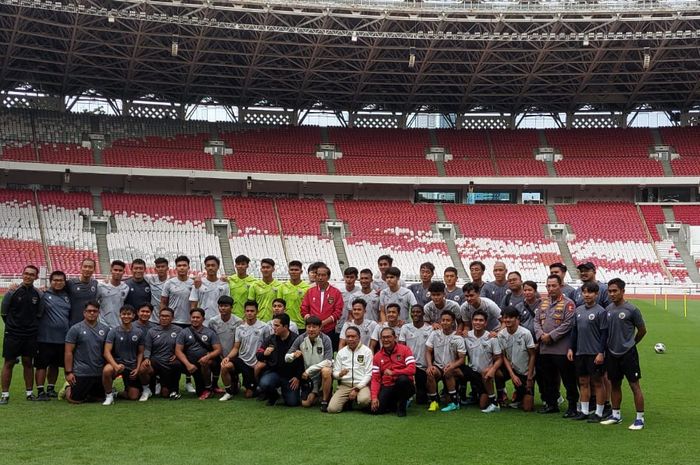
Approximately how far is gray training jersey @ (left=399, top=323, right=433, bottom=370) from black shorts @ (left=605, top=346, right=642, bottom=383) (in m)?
2.45

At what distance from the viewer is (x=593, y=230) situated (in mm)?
48000

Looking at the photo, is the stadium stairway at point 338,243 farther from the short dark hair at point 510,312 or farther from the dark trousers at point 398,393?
the dark trousers at point 398,393

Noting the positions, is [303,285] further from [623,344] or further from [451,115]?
[451,115]

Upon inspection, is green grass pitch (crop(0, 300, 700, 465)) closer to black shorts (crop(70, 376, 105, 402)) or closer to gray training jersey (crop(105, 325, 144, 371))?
black shorts (crop(70, 376, 105, 402))

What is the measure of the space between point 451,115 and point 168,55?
19.9 metres

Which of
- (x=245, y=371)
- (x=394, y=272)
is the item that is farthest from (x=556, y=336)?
(x=245, y=371)

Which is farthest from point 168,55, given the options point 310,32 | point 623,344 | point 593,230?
point 623,344

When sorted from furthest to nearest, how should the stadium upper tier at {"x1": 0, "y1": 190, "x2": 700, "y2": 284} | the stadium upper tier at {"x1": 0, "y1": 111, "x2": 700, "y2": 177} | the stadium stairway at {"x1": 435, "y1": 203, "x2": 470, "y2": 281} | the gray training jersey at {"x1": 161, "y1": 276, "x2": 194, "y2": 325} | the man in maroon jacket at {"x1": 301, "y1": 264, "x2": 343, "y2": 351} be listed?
the stadium upper tier at {"x1": 0, "y1": 111, "x2": 700, "y2": 177} < the stadium stairway at {"x1": 435, "y1": 203, "x2": 470, "y2": 281} < the stadium upper tier at {"x1": 0, "y1": 190, "x2": 700, "y2": 284} < the gray training jersey at {"x1": 161, "y1": 276, "x2": 194, "y2": 325} < the man in maroon jacket at {"x1": 301, "y1": 264, "x2": 343, "y2": 351}

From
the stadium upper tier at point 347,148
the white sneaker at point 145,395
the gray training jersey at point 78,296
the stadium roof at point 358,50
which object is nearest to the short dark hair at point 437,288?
the white sneaker at point 145,395

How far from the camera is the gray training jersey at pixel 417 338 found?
11250 millimetres

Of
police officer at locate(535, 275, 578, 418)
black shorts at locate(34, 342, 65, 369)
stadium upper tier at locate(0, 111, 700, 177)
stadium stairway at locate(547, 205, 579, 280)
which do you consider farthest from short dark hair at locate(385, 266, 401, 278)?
stadium upper tier at locate(0, 111, 700, 177)

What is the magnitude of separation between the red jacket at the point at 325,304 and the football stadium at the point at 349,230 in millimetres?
34

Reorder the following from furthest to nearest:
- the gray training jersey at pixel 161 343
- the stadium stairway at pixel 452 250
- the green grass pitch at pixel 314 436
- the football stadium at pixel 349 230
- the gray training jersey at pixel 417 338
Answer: the stadium stairway at pixel 452 250 → the gray training jersey at pixel 161 343 → the gray training jersey at pixel 417 338 → the football stadium at pixel 349 230 → the green grass pitch at pixel 314 436

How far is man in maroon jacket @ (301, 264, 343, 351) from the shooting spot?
39.4 feet
